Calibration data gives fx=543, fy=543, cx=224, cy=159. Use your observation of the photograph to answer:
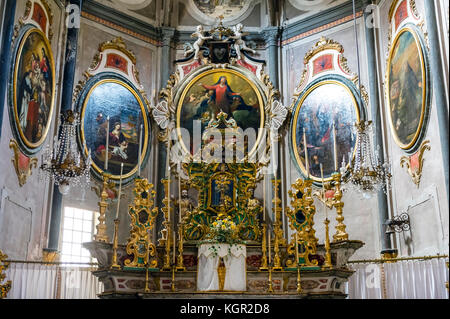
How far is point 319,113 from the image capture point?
1505cm

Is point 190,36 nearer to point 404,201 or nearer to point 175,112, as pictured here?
point 175,112

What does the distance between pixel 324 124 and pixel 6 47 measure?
27.3 ft

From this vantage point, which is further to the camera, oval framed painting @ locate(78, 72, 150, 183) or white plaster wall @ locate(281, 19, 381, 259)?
oval framed painting @ locate(78, 72, 150, 183)

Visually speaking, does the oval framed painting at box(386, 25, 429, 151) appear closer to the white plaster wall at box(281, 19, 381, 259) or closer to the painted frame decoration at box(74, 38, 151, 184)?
the white plaster wall at box(281, 19, 381, 259)

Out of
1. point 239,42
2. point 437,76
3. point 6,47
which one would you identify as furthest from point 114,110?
point 437,76

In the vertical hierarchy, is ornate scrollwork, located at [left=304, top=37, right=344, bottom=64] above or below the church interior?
above

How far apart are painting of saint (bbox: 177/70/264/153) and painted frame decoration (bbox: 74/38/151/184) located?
122cm

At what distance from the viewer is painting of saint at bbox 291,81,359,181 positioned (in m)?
14.4

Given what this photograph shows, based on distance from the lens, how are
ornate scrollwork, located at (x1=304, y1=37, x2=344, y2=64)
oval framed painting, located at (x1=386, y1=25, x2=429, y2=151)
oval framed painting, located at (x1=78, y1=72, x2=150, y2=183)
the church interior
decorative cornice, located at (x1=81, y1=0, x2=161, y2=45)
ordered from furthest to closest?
ornate scrollwork, located at (x1=304, y1=37, x2=344, y2=64) < decorative cornice, located at (x1=81, y1=0, x2=161, y2=45) < oval framed painting, located at (x1=78, y1=72, x2=150, y2=183) < oval framed painting, located at (x1=386, y1=25, x2=429, y2=151) < the church interior

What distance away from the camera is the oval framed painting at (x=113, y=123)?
14250 mm

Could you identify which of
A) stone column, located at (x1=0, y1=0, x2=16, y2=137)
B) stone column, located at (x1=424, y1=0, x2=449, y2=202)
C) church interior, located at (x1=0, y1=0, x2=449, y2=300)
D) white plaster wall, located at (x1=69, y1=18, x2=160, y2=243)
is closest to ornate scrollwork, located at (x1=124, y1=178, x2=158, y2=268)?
church interior, located at (x1=0, y1=0, x2=449, y2=300)

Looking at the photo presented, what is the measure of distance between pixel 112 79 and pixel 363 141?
712 centimetres

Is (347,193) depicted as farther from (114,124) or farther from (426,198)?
(114,124)
